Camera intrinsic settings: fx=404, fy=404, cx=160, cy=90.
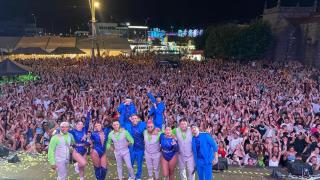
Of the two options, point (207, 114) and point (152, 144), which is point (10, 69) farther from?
point (152, 144)

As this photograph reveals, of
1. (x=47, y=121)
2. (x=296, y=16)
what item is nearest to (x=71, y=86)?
(x=47, y=121)

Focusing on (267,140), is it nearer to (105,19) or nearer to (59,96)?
(59,96)

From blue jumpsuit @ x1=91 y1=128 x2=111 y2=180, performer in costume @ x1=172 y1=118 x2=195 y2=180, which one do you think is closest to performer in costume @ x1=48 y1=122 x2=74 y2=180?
blue jumpsuit @ x1=91 y1=128 x2=111 y2=180

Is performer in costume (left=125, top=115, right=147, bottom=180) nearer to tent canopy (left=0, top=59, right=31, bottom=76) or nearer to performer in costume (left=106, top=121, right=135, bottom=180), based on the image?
performer in costume (left=106, top=121, right=135, bottom=180)

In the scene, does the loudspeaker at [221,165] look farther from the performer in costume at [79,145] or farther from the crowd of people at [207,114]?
the performer in costume at [79,145]

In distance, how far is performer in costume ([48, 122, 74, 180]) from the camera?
7570mm

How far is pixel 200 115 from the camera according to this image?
41.0ft

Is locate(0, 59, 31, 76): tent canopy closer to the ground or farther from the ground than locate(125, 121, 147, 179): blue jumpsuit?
farther from the ground

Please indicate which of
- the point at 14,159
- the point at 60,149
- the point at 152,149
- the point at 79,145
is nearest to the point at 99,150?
the point at 79,145

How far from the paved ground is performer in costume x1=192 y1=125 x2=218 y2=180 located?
1.30 m

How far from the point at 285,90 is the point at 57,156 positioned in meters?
12.4

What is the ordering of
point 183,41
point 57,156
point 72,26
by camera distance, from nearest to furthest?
point 57,156
point 183,41
point 72,26

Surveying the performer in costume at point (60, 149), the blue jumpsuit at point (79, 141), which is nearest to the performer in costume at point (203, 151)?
→ the blue jumpsuit at point (79, 141)

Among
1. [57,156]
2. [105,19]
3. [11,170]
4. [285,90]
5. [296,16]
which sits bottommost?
[11,170]
